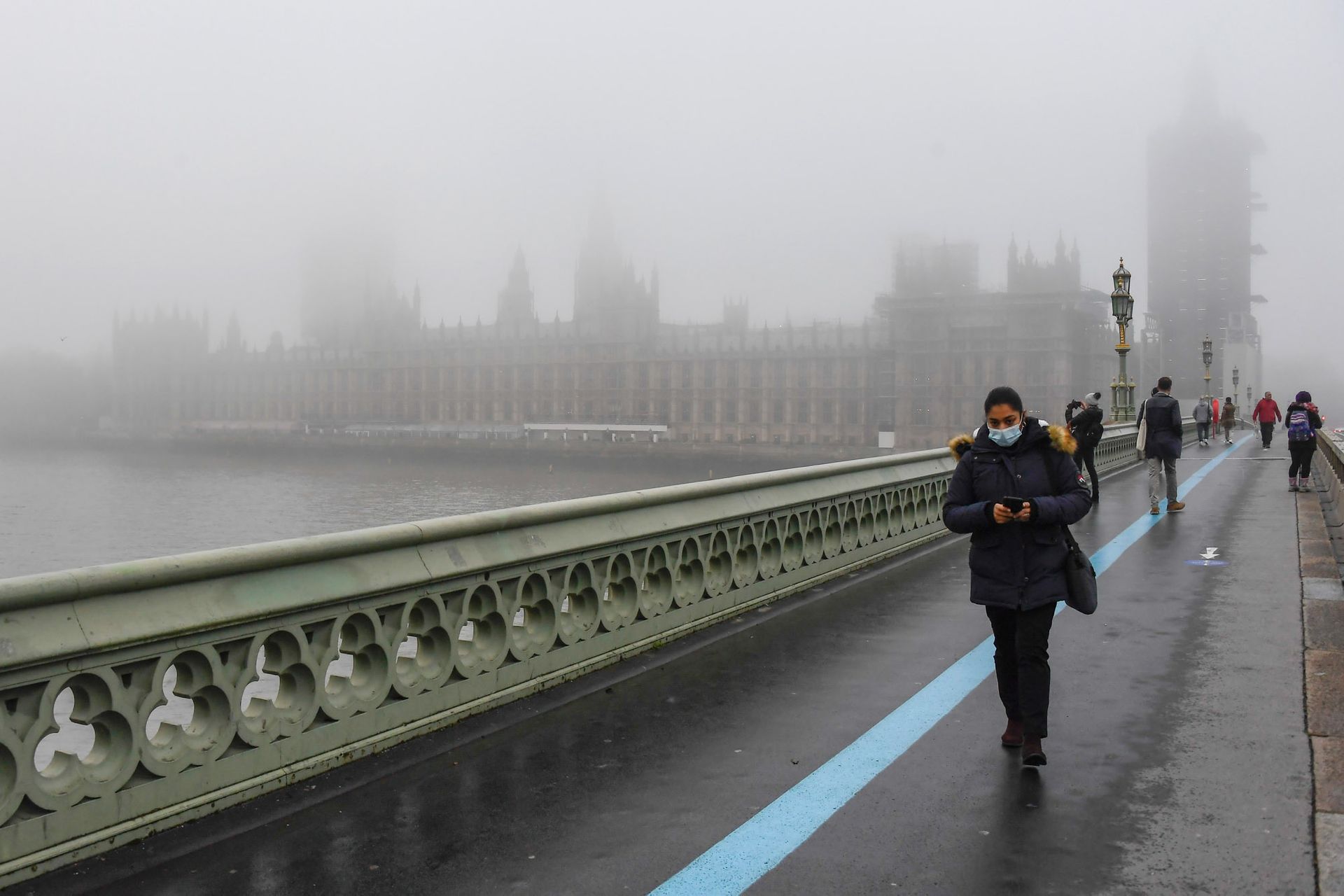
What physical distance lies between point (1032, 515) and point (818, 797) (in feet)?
4.78

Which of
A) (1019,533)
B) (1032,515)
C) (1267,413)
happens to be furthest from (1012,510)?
(1267,413)

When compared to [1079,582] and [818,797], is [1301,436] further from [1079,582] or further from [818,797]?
[818,797]

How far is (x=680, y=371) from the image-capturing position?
143750mm

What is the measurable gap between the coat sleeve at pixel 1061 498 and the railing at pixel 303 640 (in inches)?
96.2

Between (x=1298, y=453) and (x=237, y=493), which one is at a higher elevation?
(x=1298, y=453)

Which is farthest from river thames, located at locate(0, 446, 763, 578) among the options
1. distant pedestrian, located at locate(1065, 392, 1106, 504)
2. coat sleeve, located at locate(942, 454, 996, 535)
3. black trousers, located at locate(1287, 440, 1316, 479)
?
coat sleeve, located at locate(942, 454, 996, 535)

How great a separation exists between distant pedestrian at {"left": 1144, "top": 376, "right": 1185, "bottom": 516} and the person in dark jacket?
11376mm

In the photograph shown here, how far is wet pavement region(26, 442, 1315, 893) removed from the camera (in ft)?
12.2

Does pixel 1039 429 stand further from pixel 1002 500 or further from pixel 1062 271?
pixel 1062 271

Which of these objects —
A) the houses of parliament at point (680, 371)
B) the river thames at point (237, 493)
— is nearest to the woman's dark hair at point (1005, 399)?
the river thames at point (237, 493)

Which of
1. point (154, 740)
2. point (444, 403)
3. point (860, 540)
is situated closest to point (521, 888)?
point (154, 740)

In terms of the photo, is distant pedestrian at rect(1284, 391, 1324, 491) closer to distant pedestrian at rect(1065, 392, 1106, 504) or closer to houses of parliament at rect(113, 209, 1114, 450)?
distant pedestrian at rect(1065, 392, 1106, 504)

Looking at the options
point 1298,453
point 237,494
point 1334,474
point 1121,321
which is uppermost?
point 1121,321

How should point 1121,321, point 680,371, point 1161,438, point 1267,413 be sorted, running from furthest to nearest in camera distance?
point 680,371 < point 1267,413 < point 1121,321 < point 1161,438
